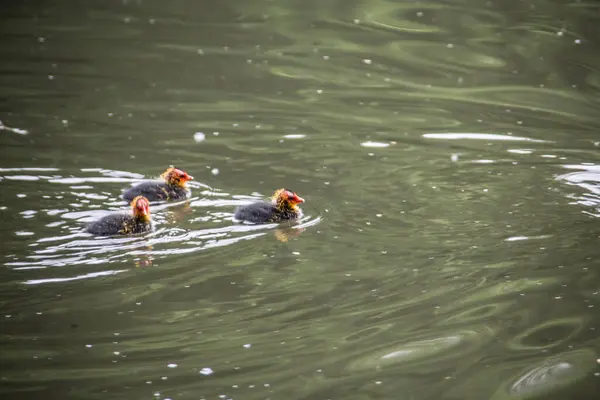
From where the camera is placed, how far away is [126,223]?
7.12m

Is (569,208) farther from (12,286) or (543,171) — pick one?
(12,286)

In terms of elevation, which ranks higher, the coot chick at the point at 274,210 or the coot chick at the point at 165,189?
the coot chick at the point at 165,189

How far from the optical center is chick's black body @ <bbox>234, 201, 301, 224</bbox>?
7449 mm

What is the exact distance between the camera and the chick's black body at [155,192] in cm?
804

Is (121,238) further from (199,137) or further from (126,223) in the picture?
(199,137)

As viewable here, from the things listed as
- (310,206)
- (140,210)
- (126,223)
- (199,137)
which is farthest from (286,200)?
(199,137)

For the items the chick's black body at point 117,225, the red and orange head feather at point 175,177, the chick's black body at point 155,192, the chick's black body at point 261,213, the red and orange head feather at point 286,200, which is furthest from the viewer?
the red and orange head feather at point 175,177

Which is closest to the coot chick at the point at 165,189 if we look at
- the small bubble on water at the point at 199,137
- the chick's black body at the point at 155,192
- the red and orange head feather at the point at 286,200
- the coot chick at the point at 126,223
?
the chick's black body at the point at 155,192

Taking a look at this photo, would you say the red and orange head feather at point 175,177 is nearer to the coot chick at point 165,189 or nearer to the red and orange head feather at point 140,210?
the coot chick at point 165,189

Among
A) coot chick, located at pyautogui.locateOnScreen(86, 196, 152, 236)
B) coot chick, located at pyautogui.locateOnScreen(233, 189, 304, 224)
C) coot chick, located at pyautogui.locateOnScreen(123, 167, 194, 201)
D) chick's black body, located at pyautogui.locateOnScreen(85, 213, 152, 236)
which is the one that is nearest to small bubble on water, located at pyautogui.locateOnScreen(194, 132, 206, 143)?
coot chick, located at pyautogui.locateOnScreen(123, 167, 194, 201)

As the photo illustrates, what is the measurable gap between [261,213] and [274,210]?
10 centimetres

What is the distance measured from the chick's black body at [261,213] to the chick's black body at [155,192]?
2.68 ft

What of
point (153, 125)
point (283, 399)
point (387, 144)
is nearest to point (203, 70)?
point (153, 125)

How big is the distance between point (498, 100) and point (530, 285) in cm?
558
